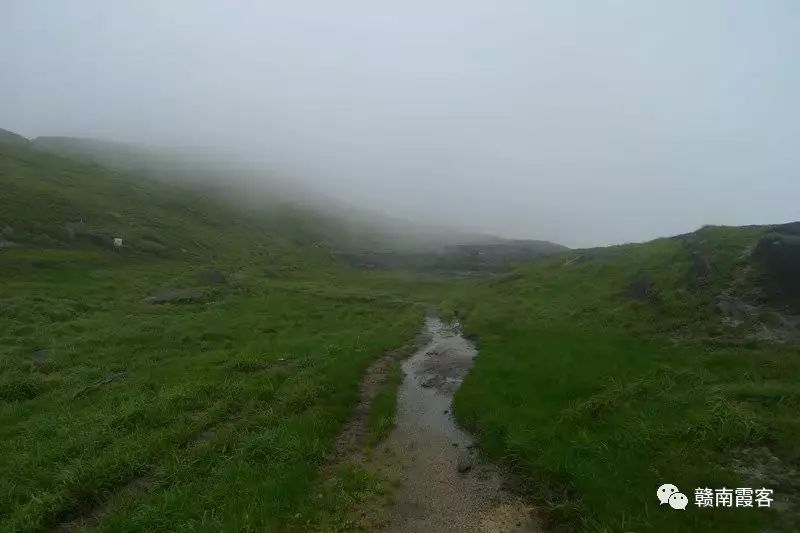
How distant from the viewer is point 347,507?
55.0 ft

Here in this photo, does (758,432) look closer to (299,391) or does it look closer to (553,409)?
(553,409)

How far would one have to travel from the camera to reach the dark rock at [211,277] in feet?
247

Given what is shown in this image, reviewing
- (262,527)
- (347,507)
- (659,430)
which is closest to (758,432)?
(659,430)

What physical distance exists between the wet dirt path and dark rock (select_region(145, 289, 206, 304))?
4042 centimetres

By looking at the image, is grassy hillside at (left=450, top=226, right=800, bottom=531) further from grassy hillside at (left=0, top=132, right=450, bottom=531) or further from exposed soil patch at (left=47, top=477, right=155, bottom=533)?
exposed soil patch at (left=47, top=477, right=155, bottom=533)

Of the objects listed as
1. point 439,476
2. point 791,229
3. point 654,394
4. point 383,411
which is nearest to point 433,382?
point 383,411

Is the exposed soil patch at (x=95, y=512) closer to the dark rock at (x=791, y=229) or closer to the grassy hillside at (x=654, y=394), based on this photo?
the grassy hillside at (x=654, y=394)

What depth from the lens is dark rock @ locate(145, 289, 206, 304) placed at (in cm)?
5878

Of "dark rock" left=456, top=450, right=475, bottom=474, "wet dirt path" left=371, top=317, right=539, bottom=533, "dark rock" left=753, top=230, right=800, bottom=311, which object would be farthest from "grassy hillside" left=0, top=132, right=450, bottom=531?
"dark rock" left=753, top=230, right=800, bottom=311

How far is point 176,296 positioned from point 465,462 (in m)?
52.3

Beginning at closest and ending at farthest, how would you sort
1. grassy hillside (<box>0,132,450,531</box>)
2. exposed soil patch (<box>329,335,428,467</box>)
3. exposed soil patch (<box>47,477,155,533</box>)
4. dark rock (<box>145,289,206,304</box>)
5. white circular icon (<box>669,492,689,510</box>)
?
white circular icon (<box>669,492,689,510</box>)
exposed soil patch (<box>47,477,155,533</box>)
grassy hillside (<box>0,132,450,531</box>)
exposed soil patch (<box>329,335,428,467</box>)
dark rock (<box>145,289,206,304</box>)

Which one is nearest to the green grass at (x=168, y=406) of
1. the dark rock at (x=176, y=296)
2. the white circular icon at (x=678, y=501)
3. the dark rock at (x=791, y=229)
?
the dark rock at (x=176, y=296)

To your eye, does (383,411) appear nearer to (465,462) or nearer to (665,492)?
(465,462)

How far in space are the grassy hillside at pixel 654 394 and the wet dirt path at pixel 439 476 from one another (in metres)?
1.20
